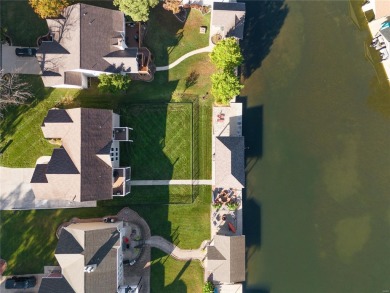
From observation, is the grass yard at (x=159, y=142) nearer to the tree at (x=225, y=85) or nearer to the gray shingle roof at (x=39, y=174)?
the tree at (x=225, y=85)

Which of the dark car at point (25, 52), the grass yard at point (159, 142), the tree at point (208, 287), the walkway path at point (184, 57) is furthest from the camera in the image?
the walkway path at point (184, 57)

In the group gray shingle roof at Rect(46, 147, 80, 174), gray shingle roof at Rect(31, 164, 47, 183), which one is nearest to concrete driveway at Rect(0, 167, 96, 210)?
gray shingle roof at Rect(31, 164, 47, 183)

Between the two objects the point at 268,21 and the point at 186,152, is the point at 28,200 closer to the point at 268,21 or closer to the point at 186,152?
the point at 186,152

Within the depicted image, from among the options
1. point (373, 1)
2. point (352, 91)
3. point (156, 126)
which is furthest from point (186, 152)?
point (373, 1)

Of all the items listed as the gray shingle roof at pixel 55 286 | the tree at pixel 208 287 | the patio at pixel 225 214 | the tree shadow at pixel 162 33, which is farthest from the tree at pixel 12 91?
the tree at pixel 208 287

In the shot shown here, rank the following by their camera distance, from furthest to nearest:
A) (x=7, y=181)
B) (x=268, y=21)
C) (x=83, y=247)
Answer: (x=268, y=21)
(x=7, y=181)
(x=83, y=247)
